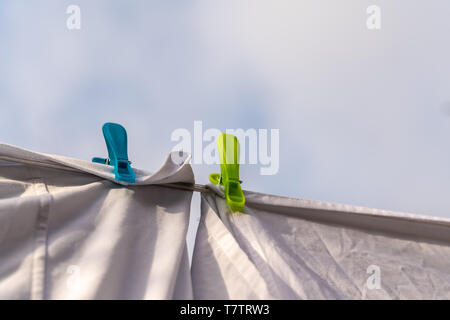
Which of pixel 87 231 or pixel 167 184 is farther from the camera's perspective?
pixel 167 184

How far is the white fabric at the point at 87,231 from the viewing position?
578 millimetres

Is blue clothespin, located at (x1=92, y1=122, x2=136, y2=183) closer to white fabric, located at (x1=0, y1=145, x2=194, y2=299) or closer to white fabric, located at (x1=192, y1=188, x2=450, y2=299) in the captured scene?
white fabric, located at (x1=0, y1=145, x2=194, y2=299)

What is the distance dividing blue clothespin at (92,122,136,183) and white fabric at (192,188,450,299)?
0.52ft

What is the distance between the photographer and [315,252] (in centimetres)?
77

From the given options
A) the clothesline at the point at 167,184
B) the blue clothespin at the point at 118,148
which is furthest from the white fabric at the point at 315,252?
the blue clothespin at the point at 118,148

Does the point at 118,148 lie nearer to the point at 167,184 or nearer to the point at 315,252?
the point at 167,184

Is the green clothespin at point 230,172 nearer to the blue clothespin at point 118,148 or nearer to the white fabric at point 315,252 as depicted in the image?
the white fabric at point 315,252

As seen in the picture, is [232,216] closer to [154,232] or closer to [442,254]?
[154,232]

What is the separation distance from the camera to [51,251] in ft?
2.05

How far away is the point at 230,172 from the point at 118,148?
216mm

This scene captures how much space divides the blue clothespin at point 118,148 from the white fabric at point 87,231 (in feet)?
0.08

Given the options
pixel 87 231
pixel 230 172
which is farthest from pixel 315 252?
pixel 87 231
